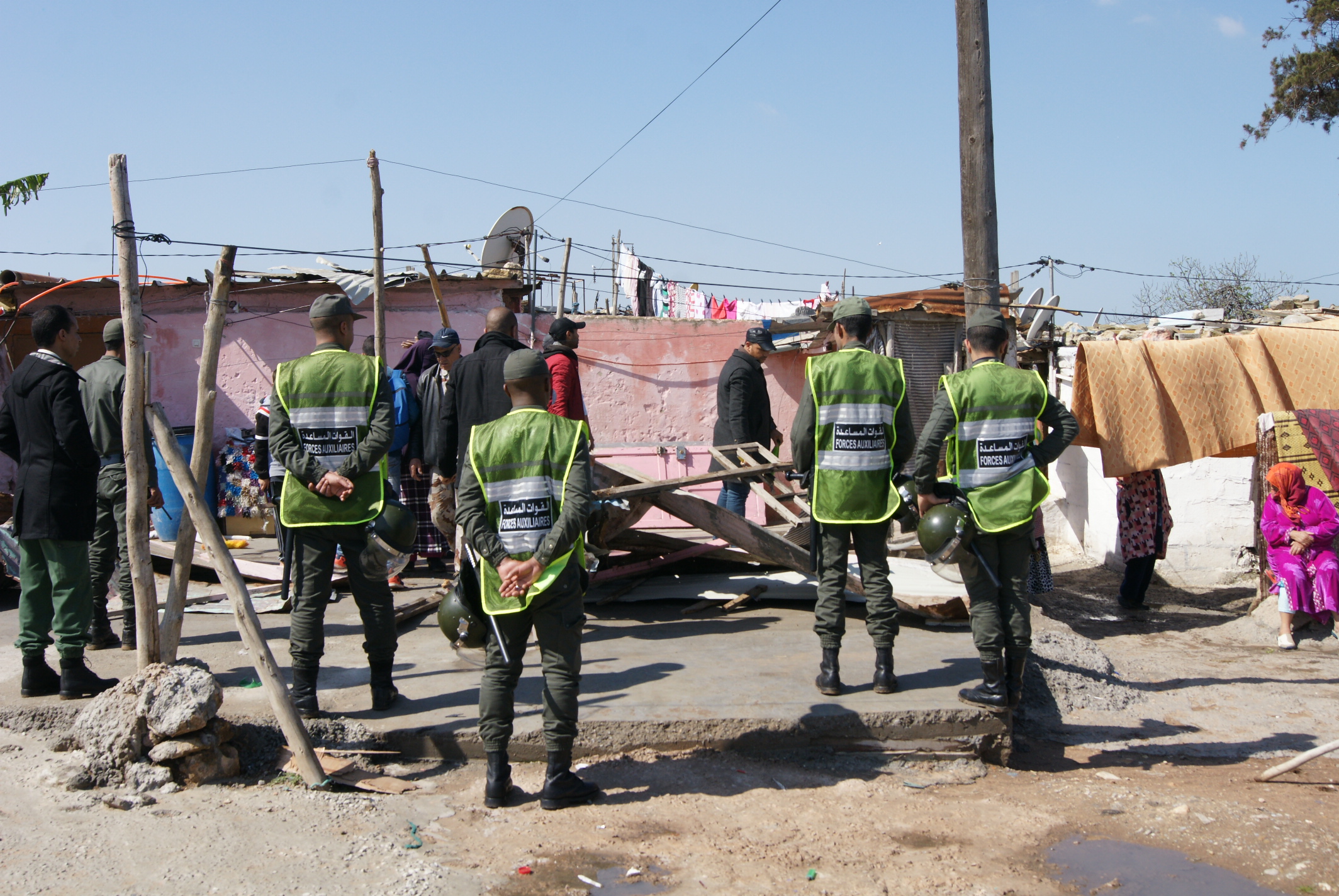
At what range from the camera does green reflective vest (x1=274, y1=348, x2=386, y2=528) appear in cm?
431

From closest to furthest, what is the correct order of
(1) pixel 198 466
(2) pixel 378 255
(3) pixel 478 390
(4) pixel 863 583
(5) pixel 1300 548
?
(1) pixel 198 466 < (4) pixel 863 583 < (3) pixel 478 390 < (5) pixel 1300 548 < (2) pixel 378 255

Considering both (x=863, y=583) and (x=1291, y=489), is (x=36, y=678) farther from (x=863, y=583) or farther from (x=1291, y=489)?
(x=1291, y=489)

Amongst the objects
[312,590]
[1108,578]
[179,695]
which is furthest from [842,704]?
[1108,578]

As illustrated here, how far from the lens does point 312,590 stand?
4.30 m

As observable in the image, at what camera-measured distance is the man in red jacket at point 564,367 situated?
6105 mm

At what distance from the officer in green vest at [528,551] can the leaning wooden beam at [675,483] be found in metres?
1.34

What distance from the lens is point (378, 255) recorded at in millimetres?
9852

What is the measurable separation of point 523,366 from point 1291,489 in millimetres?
6348

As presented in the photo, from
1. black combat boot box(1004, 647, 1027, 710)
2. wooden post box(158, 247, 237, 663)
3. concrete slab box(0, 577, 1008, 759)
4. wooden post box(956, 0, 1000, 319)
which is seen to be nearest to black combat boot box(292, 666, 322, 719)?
concrete slab box(0, 577, 1008, 759)

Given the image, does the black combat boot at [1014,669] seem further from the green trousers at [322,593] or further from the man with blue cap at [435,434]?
the man with blue cap at [435,434]

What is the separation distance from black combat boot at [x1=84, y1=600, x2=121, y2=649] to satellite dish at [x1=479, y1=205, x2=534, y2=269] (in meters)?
7.63

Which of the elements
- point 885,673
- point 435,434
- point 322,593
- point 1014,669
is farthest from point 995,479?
point 435,434

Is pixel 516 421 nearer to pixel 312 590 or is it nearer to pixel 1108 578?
pixel 312 590

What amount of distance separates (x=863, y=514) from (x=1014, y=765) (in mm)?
1401
